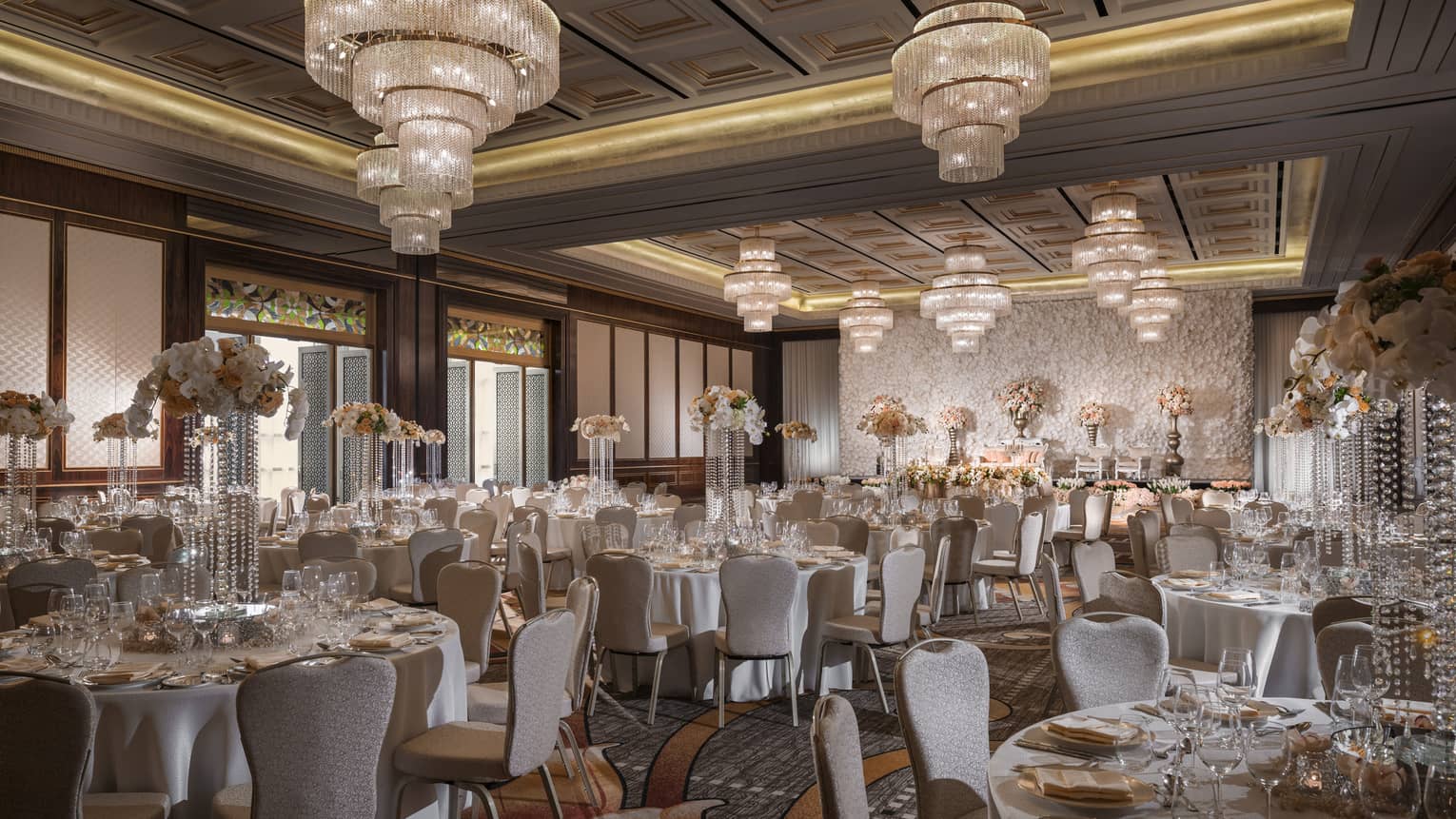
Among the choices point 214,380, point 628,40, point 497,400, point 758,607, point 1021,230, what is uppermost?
point 628,40

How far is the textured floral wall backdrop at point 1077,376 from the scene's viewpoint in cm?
1723

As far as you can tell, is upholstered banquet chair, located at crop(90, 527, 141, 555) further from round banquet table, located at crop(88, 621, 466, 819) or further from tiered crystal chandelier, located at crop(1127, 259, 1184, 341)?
tiered crystal chandelier, located at crop(1127, 259, 1184, 341)

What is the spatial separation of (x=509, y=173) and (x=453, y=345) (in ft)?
13.7

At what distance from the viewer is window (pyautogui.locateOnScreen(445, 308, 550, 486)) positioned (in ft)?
44.2

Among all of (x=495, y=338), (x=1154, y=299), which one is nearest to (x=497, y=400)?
(x=495, y=338)

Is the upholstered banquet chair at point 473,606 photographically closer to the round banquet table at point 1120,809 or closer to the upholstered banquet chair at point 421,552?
the upholstered banquet chair at point 421,552

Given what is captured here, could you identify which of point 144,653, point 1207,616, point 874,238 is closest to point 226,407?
point 144,653

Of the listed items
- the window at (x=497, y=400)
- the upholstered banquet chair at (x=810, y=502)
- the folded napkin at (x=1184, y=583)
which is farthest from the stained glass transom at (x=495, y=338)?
the folded napkin at (x=1184, y=583)

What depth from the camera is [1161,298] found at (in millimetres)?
12391

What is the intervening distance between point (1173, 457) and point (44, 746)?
57.4 ft

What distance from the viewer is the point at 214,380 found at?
392 centimetres

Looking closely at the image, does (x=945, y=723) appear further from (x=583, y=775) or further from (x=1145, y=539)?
(x=1145, y=539)

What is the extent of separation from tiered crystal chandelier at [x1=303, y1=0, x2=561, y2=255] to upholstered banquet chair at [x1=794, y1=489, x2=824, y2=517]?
20.9ft

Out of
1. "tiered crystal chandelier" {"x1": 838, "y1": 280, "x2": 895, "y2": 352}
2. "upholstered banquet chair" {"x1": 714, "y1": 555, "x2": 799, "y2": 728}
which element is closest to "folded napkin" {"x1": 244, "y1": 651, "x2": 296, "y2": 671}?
"upholstered banquet chair" {"x1": 714, "y1": 555, "x2": 799, "y2": 728}
